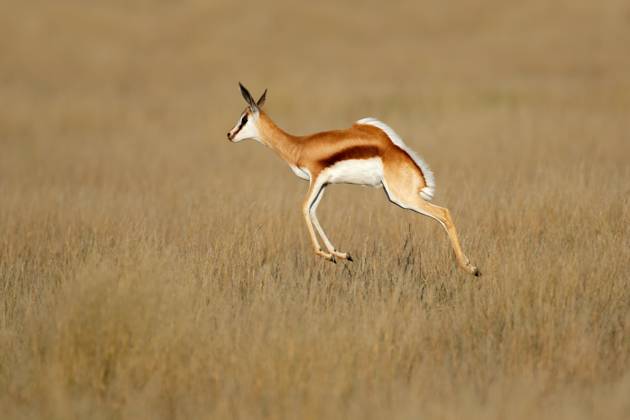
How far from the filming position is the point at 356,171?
7.01 meters

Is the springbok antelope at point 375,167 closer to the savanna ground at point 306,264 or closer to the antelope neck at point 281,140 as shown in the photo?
the antelope neck at point 281,140

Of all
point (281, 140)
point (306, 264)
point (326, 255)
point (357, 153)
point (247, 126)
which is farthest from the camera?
point (306, 264)

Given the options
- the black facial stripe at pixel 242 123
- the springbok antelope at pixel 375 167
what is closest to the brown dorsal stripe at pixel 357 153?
the springbok antelope at pixel 375 167

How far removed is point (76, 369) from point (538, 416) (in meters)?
2.76

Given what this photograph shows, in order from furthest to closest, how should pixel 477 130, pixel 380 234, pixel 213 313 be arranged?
pixel 477 130, pixel 380 234, pixel 213 313

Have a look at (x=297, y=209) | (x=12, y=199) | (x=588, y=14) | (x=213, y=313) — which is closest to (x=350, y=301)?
(x=213, y=313)

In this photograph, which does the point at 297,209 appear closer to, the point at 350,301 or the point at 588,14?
the point at 350,301

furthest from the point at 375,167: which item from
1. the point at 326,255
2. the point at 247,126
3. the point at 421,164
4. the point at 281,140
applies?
the point at 247,126

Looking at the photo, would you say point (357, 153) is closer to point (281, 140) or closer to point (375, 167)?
A: point (375, 167)

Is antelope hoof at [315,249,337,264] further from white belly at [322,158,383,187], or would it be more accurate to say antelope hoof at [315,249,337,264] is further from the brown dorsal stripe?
the brown dorsal stripe

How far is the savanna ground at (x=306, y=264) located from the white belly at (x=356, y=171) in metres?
0.78

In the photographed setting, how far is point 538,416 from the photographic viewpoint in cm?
433

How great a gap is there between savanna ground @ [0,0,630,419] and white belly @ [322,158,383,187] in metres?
0.78

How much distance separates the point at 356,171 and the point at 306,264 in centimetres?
142
